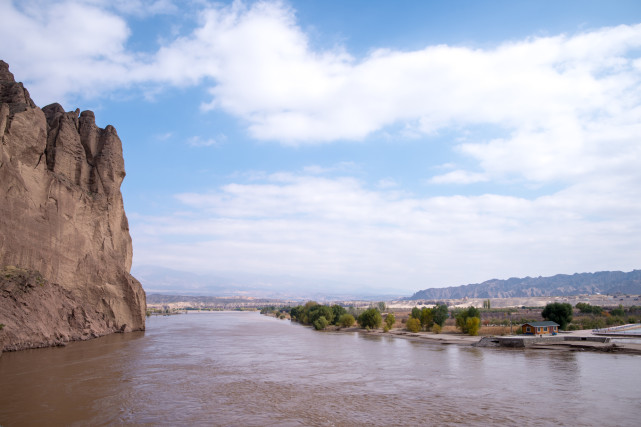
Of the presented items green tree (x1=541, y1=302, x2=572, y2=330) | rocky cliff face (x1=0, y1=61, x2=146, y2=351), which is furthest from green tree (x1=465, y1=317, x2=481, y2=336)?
rocky cliff face (x1=0, y1=61, x2=146, y2=351)

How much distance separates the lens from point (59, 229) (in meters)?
40.7

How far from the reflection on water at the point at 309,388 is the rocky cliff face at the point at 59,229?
16.0ft

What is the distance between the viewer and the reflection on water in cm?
1723

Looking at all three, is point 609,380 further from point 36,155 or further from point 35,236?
point 36,155

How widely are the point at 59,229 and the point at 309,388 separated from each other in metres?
32.1

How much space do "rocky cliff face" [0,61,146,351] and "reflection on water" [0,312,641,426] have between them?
4867mm

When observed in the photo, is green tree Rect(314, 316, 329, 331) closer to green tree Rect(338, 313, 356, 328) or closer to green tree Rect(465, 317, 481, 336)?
green tree Rect(338, 313, 356, 328)

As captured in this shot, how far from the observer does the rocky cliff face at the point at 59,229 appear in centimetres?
3353

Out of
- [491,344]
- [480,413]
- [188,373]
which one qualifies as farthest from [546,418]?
[491,344]

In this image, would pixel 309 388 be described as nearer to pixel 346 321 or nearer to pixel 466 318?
pixel 466 318

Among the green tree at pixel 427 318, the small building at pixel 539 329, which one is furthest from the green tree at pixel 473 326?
the green tree at pixel 427 318

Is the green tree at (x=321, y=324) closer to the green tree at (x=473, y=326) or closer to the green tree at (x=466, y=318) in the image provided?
the green tree at (x=466, y=318)

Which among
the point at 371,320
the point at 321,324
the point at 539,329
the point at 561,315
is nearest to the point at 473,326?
the point at 539,329

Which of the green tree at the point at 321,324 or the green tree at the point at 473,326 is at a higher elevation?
the green tree at the point at 473,326
